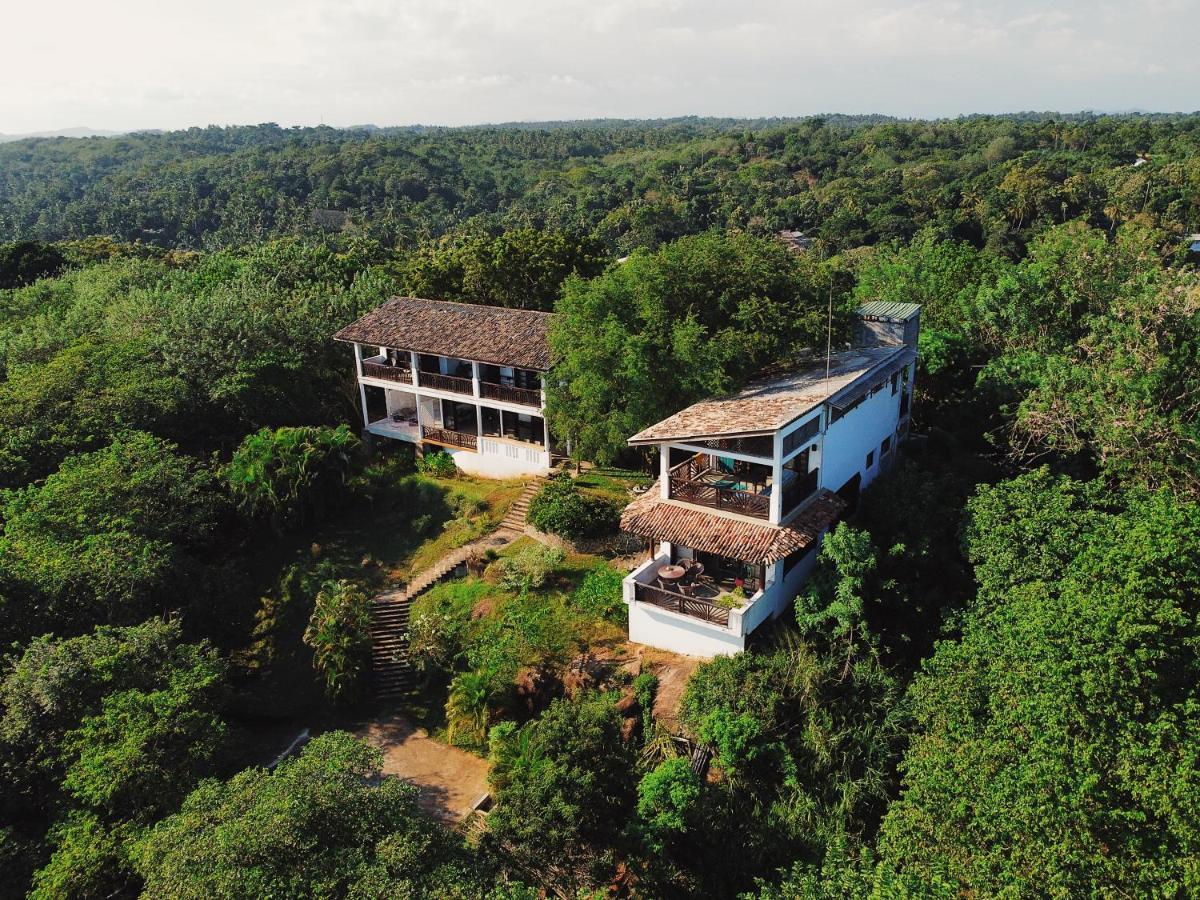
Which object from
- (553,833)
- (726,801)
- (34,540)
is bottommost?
(726,801)

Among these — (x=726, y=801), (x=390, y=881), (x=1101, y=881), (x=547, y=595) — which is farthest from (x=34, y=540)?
(x=1101, y=881)

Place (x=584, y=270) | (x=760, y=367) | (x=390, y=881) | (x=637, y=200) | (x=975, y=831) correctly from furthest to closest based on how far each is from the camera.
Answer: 1. (x=637, y=200)
2. (x=584, y=270)
3. (x=760, y=367)
4. (x=975, y=831)
5. (x=390, y=881)

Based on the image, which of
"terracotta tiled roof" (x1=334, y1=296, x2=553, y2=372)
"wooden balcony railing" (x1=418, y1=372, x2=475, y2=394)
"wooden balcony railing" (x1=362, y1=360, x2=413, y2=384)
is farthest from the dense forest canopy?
"wooden balcony railing" (x1=418, y1=372, x2=475, y2=394)

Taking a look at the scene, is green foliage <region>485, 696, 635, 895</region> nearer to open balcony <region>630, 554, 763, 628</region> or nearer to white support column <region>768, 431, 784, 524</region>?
open balcony <region>630, 554, 763, 628</region>

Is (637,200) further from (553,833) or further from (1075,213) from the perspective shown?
(553,833)

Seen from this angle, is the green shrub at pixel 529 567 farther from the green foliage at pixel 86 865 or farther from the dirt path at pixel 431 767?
the green foliage at pixel 86 865

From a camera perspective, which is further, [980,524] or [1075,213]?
[1075,213]
